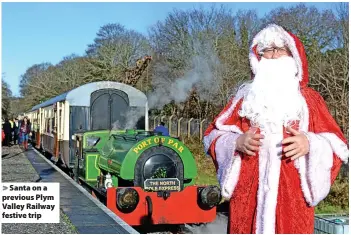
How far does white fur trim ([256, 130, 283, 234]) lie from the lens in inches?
106

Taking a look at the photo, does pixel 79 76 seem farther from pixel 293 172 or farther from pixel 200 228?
pixel 293 172

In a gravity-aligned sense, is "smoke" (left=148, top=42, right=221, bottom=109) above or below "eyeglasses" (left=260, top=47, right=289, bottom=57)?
above

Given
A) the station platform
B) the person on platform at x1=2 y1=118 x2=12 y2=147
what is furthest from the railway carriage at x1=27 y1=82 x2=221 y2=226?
the person on platform at x1=2 y1=118 x2=12 y2=147

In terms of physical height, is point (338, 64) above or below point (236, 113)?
above

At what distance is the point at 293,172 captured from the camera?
2.72 metres

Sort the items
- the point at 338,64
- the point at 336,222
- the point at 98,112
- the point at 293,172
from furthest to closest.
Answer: the point at 338,64
the point at 98,112
the point at 336,222
the point at 293,172

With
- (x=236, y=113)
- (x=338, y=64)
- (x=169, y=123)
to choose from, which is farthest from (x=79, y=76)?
(x=236, y=113)

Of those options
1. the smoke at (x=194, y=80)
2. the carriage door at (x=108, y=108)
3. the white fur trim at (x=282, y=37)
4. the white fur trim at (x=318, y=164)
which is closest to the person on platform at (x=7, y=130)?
the smoke at (x=194, y=80)

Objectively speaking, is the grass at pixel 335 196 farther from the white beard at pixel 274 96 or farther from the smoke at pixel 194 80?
the white beard at pixel 274 96

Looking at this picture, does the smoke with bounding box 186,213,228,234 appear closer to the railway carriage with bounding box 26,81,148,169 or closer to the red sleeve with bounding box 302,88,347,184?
the railway carriage with bounding box 26,81,148,169

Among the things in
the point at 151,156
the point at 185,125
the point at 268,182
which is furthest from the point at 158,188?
the point at 185,125

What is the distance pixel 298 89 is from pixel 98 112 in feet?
28.4

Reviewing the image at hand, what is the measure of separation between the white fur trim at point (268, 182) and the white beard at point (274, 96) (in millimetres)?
84

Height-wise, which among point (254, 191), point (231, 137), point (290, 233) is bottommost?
point (290, 233)
